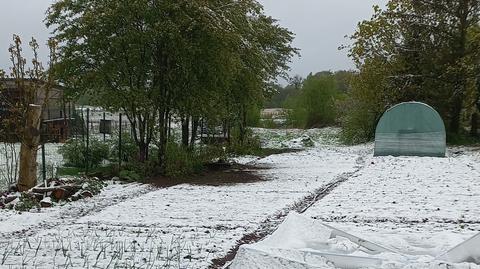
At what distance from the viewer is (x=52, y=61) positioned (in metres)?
11.1

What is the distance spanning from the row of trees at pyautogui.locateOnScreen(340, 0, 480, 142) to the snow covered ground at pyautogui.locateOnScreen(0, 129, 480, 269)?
11656 millimetres

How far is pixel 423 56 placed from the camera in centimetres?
2669

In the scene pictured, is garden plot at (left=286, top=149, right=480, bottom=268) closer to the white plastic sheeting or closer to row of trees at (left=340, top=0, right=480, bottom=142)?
the white plastic sheeting

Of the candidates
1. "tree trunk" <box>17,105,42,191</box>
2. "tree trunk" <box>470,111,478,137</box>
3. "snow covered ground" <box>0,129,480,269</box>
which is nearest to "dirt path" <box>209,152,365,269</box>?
"snow covered ground" <box>0,129,480,269</box>

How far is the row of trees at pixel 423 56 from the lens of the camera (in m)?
25.8

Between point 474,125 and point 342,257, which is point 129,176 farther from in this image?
point 474,125

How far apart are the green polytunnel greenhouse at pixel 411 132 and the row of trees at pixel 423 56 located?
524 centimetres

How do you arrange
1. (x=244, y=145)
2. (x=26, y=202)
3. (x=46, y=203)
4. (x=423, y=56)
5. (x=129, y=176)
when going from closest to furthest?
(x=26, y=202), (x=46, y=203), (x=129, y=176), (x=244, y=145), (x=423, y=56)

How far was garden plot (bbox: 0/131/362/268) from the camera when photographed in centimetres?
607

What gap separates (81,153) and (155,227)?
8.79 metres

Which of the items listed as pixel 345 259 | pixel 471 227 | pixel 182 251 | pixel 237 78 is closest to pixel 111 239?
pixel 182 251

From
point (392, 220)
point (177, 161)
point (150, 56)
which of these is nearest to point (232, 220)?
point (392, 220)

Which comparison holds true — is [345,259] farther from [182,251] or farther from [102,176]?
[102,176]

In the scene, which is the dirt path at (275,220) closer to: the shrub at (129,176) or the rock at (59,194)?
the rock at (59,194)
